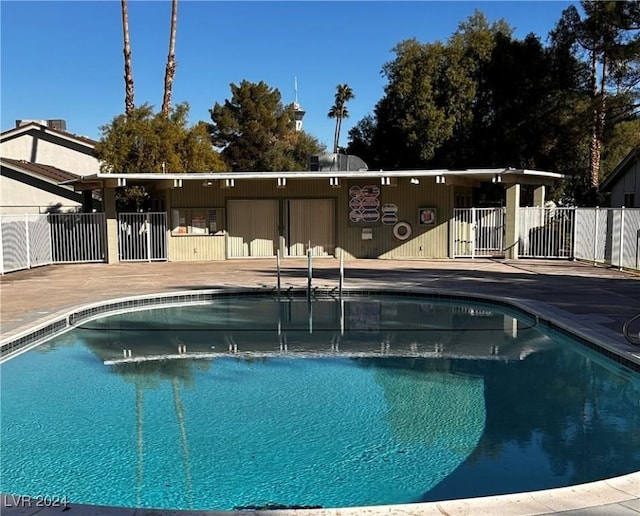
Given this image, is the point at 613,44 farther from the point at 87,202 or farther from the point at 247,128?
the point at 247,128

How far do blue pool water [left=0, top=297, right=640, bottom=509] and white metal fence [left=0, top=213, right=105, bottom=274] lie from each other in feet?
26.3

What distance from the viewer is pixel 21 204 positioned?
22.7 meters

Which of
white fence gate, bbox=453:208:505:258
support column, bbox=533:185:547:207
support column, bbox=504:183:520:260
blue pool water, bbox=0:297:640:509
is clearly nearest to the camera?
blue pool water, bbox=0:297:640:509

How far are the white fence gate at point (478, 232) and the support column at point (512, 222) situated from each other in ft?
1.19

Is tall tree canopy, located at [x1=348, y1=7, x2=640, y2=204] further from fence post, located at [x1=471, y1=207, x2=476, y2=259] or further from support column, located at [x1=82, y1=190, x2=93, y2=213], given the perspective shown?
support column, located at [x1=82, y1=190, x2=93, y2=213]

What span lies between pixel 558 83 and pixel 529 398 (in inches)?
894

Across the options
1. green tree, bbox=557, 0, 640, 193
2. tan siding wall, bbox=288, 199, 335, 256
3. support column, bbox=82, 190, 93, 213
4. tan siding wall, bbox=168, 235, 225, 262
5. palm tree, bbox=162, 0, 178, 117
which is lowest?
tan siding wall, bbox=168, 235, 225, 262

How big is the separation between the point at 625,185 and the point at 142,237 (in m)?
18.8

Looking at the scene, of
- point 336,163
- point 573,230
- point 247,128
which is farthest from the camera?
point 247,128

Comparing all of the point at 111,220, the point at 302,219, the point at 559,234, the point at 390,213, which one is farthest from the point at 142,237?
the point at 559,234

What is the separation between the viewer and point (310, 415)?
641 cm

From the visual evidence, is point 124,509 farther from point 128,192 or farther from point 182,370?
point 128,192

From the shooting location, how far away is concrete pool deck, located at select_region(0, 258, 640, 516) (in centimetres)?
360

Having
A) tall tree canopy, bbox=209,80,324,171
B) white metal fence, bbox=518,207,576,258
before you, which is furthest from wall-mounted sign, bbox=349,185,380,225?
tall tree canopy, bbox=209,80,324,171
